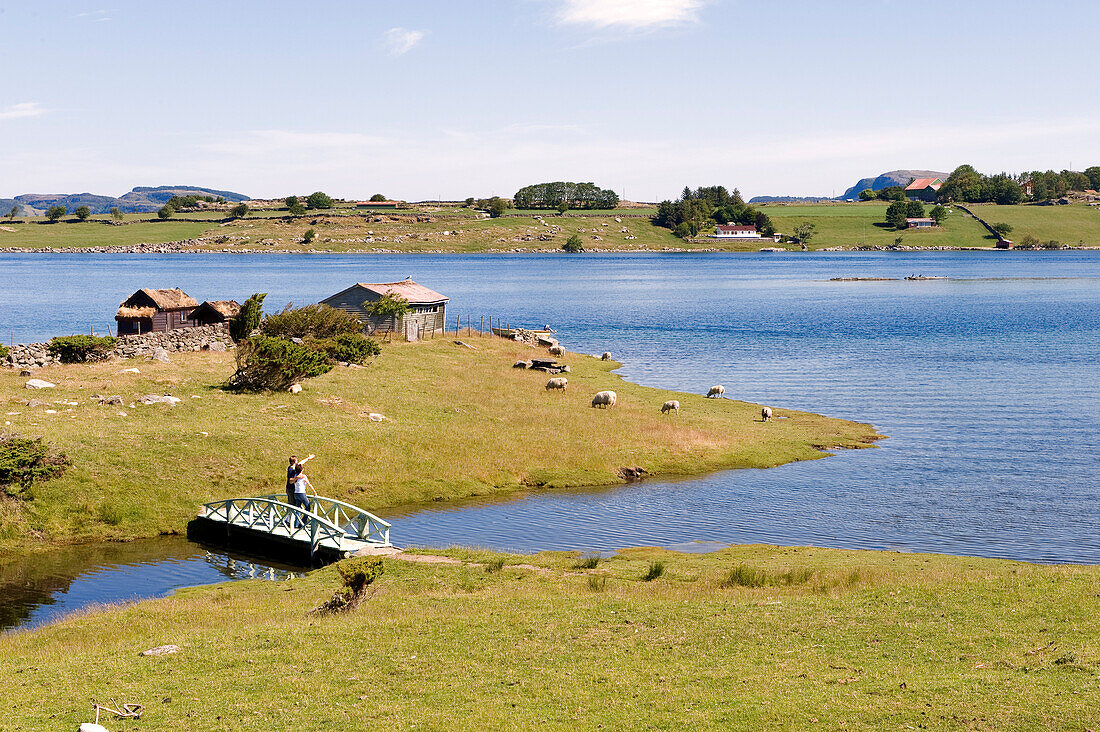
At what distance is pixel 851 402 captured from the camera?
64.2 meters

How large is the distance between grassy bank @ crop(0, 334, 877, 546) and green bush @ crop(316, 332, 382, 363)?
3.73 ft

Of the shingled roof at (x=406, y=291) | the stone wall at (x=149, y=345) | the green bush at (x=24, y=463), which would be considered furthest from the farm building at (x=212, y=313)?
the green bush at (x=24, y=463)

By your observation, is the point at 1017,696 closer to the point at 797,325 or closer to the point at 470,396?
the point at 470,396

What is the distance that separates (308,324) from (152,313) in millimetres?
15223

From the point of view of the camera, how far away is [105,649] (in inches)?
833

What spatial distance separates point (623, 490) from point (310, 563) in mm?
15905

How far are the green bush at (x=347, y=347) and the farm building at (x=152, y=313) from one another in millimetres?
18338

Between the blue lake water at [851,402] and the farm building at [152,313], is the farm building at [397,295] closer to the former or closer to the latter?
the farm building at [152,313]

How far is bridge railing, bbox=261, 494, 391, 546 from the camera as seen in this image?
3203 cm

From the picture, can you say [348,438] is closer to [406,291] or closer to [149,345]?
[149,345]

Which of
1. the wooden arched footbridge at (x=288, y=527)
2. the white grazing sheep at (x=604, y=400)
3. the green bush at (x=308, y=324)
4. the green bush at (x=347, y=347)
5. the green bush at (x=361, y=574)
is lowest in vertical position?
the wooden arched footbridge at (x=288, y=527)

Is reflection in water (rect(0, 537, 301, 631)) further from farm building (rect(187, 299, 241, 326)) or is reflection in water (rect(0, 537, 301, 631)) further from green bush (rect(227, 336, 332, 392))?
farm building (rect(187, 299, 241, 326))

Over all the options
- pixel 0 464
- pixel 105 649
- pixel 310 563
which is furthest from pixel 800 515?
pixel 0 464

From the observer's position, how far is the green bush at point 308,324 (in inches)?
2542
